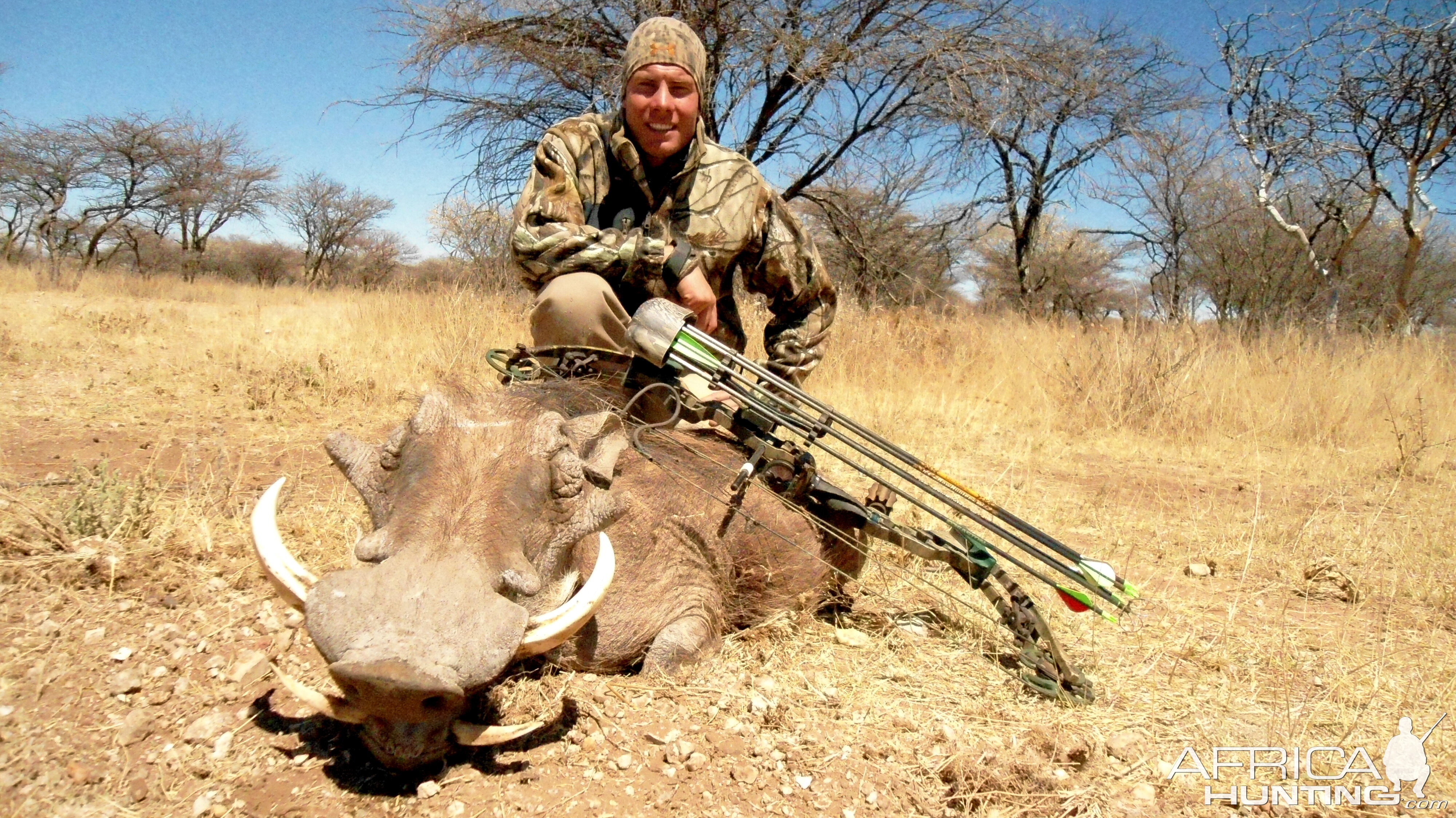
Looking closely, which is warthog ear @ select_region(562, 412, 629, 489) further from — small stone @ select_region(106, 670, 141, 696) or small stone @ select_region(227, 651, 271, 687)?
small stone @ select_region(106, 670, 141, 696)

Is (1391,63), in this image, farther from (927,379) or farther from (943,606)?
(943,606)

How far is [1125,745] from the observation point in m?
1.99

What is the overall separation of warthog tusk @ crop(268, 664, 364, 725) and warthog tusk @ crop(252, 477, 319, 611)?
13cm

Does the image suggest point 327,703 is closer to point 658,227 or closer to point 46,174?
point 658,227

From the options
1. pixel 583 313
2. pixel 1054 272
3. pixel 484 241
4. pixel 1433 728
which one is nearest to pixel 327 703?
pixel 583 313

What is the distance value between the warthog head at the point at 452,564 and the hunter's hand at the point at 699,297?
2.89 feet

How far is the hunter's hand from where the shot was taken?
2912 mm

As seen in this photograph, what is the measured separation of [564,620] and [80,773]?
35.1 inches

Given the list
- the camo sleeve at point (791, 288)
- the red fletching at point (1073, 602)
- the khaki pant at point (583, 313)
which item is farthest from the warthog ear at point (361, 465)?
the camo sleeve at point (791, 288)

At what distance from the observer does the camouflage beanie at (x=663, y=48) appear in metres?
3.04

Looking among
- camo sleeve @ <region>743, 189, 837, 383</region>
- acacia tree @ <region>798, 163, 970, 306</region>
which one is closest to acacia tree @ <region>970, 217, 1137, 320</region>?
acacia tree @ <region>798, 163, 970, 306</region>

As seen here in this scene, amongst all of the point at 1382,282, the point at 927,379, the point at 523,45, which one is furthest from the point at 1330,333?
the point at 1382,282

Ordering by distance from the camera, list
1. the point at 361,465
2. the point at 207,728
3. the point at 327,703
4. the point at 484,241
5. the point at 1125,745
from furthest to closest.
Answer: the point at 484,241, the point at 1125,745, the point at 361,465, the point at 207,728, the point at 327,703

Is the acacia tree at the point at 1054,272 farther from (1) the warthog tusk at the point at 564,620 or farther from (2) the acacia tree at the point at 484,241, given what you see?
(1) the warthog tusk at the point at 564,620
